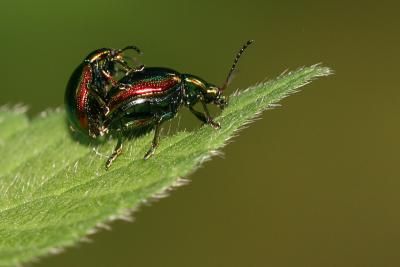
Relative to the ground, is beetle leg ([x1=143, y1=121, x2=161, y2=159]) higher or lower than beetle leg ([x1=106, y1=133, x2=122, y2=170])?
higher

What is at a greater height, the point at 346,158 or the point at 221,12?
the point at 221,12

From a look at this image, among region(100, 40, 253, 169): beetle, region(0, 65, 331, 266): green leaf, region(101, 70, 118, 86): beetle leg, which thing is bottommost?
region(0, 65, 331, 266): green leaf

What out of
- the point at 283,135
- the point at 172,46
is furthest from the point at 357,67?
the point at 172,46

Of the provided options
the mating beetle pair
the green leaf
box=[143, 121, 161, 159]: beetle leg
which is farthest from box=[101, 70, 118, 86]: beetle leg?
box=[143, 121, 161, 159]: beetle leg

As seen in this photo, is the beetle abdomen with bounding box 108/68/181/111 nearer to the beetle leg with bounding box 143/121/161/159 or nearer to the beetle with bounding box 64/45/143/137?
the beetle with bounding box 64/45/143/137

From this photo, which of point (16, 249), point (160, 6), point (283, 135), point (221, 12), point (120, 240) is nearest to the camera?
point (16, 249)

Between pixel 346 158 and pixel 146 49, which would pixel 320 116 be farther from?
pixel 146 49

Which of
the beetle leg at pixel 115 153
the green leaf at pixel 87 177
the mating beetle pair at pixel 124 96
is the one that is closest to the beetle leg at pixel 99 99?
the mating beetle pair at pixel 124 96
